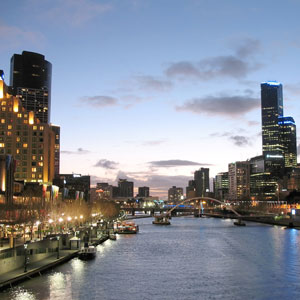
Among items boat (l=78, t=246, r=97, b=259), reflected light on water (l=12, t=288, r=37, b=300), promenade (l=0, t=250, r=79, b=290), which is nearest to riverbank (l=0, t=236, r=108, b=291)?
promenade (l=0, t=250, r=79, b=290)

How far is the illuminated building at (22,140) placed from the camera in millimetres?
157625

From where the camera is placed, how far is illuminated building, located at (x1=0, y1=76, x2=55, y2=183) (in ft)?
517

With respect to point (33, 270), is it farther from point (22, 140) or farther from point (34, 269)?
point (22, 140)

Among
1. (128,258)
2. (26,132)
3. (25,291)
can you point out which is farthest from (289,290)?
(26,132)

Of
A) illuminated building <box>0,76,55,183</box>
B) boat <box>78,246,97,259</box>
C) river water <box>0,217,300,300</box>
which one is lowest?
river water <box>0,217,300,300</box>

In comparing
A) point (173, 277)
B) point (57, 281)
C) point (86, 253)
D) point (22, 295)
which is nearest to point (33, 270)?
point (57, 281)

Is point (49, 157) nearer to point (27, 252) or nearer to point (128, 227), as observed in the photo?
point (128, 227)

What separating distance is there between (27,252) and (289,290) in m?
27.7

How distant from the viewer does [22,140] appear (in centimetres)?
15875

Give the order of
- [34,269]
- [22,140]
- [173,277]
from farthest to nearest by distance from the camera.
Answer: [22,140]
[173,277]
[34,269]

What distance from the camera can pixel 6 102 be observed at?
15788cm

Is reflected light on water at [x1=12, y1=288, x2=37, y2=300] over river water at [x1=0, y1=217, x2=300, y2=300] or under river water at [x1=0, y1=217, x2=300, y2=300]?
over

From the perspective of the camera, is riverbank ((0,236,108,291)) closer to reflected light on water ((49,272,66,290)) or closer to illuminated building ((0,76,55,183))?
reflected light on water ((49,272,66,290))

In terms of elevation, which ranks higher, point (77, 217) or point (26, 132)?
point (26, 132)
